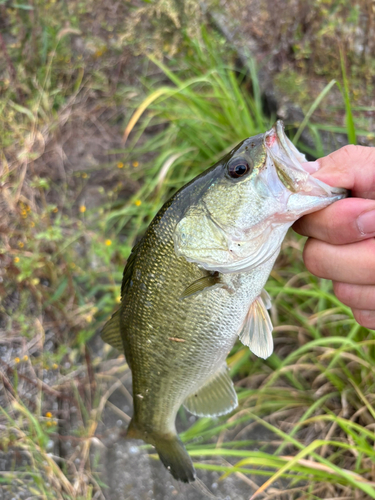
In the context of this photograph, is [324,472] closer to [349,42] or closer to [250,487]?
[250,487]

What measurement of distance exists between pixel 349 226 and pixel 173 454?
3.46 ft

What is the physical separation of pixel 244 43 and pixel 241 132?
92cm

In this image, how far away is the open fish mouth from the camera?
1.01 m

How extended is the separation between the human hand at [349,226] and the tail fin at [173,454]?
2.76 feet

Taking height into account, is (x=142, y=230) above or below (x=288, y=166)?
below

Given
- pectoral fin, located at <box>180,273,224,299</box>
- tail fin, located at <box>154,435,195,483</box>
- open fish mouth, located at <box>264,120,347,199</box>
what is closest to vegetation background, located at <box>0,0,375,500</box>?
tail fin, located at <box>154,435,195,483</box>

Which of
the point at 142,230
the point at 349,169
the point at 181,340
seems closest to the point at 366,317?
the point at 349,169

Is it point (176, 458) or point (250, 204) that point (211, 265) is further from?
point (176, 458)

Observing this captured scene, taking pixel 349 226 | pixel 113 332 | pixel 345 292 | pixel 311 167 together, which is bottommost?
pixel 113 332

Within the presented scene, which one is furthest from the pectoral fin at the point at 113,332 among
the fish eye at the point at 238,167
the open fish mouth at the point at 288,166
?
the open fish mouth at the point at 288,166

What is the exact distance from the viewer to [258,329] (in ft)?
4.04

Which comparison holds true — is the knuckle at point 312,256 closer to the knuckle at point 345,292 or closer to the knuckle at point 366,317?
the knuckle at point 345,292

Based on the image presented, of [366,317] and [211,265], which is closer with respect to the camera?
[211,265]

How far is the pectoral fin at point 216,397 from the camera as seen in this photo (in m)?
1.44
